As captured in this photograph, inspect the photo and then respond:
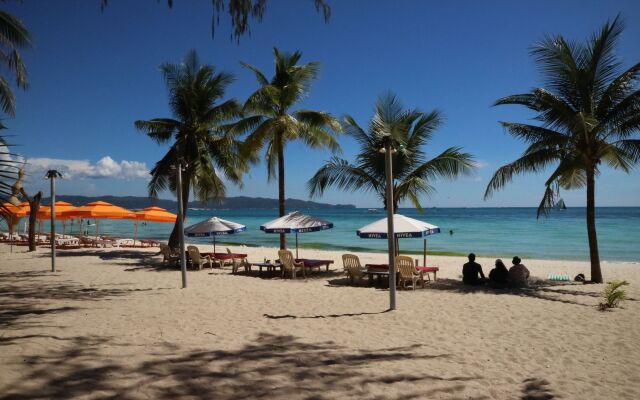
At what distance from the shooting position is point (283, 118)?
47.6 feet

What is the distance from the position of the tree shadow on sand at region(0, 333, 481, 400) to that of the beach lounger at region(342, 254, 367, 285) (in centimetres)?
575

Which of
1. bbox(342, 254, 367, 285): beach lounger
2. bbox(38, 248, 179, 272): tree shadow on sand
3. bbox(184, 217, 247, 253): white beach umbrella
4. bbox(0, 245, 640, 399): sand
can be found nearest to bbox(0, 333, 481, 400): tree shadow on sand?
bbox(0, 245, 640, 399): sand

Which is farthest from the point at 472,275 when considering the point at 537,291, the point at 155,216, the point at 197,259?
the point at 155,216

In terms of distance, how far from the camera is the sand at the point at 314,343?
4.14 m

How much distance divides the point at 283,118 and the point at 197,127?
490 centimetres

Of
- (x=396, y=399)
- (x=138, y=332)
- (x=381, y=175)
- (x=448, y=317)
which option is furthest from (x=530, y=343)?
(x=381, y=175)

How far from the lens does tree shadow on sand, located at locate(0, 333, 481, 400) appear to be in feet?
13.0

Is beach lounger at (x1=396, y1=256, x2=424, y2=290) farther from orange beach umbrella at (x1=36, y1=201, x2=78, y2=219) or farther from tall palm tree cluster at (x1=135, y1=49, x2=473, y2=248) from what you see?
orange beach umbrella at (x1=36, y1=201, x2=78, y2=219)

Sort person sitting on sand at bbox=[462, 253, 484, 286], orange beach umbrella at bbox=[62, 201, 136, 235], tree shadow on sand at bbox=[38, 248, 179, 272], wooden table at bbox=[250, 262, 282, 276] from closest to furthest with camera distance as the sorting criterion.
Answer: person sitting on sand at bbox=[462, 253, 484, 286] < wooden table at bbox=[250, 262, 282, 276] < tree shadow on sand at bbox=[38, 248, 179, 272] < orange beach umbrella at bbox=[62, 201, 136, 235]

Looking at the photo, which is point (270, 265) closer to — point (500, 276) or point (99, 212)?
point (500, 276)

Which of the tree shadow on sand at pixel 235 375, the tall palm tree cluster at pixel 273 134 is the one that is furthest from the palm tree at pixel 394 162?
the tree shadow on sand at pixel 235 375

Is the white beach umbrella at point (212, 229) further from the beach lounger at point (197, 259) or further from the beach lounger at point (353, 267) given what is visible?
the beach lounger at point (353, 267)

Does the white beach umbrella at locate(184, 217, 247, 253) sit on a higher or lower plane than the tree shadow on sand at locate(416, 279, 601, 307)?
higher

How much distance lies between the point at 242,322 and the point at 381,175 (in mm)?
7970
